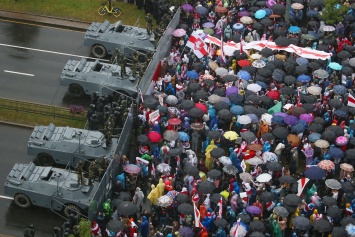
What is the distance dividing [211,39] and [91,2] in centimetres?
1080

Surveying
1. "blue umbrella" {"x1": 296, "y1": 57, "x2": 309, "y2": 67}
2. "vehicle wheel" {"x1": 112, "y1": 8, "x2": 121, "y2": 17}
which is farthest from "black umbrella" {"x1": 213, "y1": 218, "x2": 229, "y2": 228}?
"vehicle wheel" {"x1": 112, "y1": 8, "x2": 121, "y2": 17}

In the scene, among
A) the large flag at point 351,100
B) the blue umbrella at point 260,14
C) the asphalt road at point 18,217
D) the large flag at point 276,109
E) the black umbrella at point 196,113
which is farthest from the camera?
the blue umbrella at point 260,14

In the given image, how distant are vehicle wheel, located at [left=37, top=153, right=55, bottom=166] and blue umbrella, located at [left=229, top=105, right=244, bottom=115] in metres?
9.15

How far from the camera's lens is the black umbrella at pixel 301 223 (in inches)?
1447

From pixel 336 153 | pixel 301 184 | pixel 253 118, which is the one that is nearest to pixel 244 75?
pixel 253 118

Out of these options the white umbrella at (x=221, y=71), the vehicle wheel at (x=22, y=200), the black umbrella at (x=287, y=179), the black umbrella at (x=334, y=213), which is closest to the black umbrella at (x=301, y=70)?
the white umbrella at (x=221, y=71)

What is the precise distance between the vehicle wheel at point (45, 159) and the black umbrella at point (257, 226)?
10.5 m

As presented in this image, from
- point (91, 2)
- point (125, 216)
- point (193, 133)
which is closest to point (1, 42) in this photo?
point (91, 2)

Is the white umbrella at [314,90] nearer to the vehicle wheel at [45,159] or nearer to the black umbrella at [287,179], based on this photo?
the black umbrella at [287,179]

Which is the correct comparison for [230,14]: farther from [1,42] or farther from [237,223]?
[237,223]

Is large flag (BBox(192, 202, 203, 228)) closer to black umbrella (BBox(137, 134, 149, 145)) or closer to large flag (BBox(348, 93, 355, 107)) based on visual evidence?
black umbrella (BBox(137, 134, 149, 145))

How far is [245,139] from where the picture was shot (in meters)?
42.0

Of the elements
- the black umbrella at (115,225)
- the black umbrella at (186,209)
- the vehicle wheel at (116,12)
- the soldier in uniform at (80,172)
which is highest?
the soldier in uniform at (80,172)

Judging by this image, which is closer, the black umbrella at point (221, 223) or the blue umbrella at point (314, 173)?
the black umbrella at point (221, 223)
